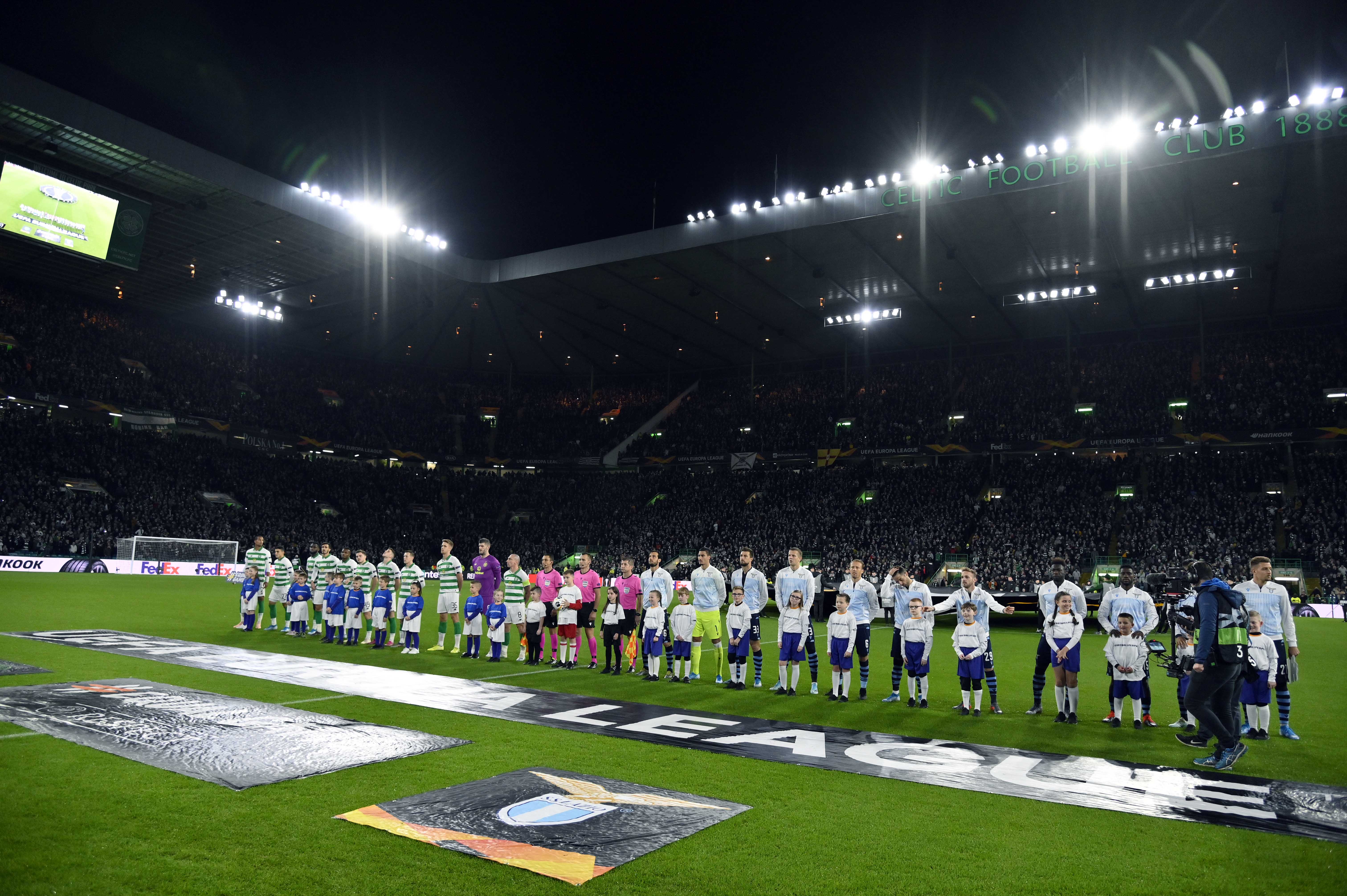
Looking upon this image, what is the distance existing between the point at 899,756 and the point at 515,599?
879 cm

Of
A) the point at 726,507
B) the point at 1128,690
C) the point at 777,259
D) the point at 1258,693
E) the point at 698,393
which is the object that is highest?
the point at 777,259

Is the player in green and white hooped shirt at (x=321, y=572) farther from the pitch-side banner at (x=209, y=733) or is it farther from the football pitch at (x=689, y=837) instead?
the pitch-side banner at (x=209, y=733)

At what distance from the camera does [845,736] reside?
29.1ft

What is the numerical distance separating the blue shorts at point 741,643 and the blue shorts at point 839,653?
1.47 m

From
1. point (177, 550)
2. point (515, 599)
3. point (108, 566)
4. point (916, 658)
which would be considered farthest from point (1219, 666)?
point (177, 550)

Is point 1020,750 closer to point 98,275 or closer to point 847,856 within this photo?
point 847,856

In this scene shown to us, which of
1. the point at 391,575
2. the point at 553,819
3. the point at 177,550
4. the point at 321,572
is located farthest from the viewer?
the point at 177,550

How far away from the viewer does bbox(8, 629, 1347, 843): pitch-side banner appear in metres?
6.41

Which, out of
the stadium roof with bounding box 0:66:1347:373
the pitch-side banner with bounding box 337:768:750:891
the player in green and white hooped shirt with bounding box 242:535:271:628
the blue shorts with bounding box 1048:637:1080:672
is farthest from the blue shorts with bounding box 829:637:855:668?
the stadium roof with bounding box 0:66:1347:373

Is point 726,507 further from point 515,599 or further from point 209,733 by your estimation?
point 209,733

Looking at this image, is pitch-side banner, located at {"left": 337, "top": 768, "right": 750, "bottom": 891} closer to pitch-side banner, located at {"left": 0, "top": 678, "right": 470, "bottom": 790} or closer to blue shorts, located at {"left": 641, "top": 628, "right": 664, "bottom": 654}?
pitch-side banner, located at {"left": 0, "top": 678, "right": 470, "bottom": 790}

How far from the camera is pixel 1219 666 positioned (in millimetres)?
7430

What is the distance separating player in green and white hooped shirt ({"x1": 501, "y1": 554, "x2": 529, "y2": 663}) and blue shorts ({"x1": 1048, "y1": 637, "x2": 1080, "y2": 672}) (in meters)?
8.86

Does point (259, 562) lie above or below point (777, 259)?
below
